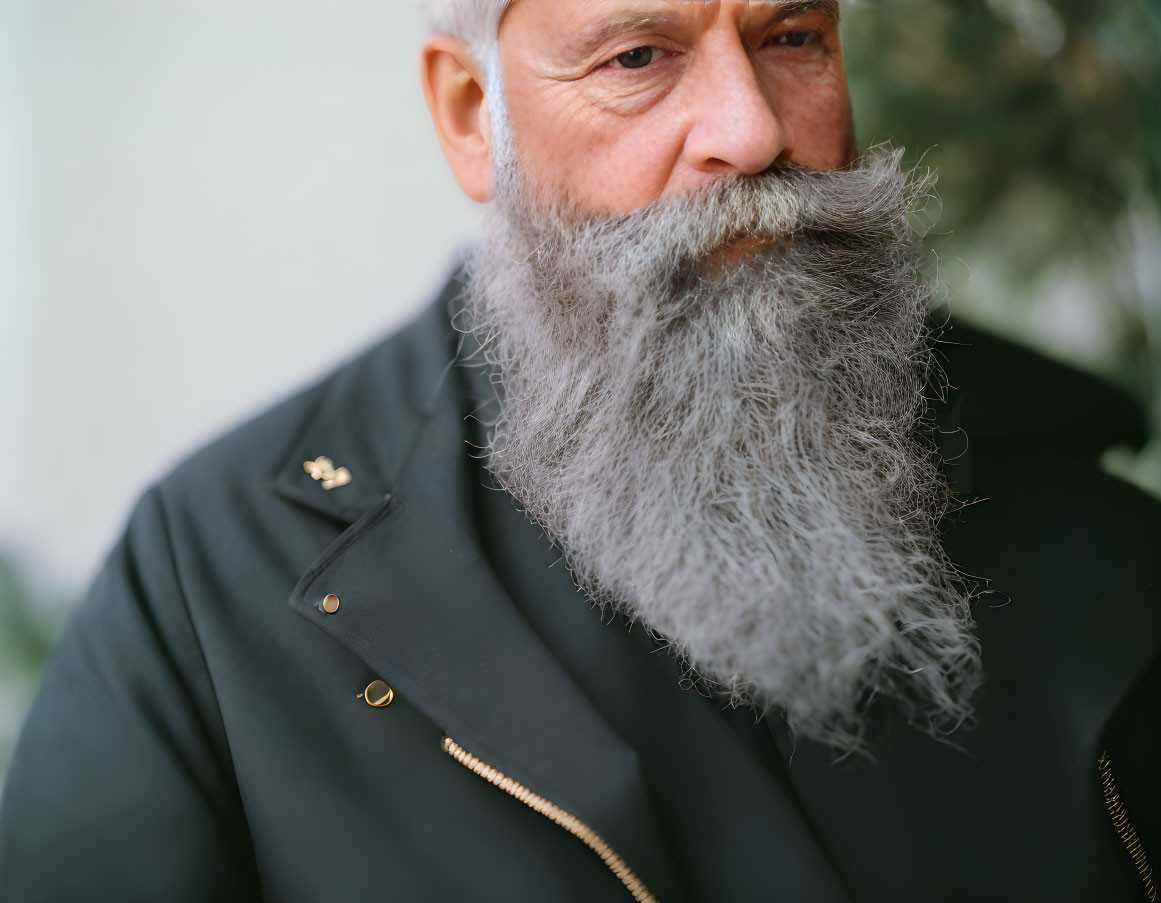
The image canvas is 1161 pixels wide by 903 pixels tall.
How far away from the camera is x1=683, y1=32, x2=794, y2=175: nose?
1452 millimetres

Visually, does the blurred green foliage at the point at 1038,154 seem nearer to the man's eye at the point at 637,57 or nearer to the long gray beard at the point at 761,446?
the long gray beard at the point at 761,446

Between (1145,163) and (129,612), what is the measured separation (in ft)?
9.56

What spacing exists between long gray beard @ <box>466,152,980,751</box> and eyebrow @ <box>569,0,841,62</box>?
0.93 feet

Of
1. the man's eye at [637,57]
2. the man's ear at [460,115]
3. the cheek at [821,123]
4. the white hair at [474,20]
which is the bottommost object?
the cheek at [821,123]

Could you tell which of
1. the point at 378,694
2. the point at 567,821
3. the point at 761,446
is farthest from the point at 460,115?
the point at 567,821

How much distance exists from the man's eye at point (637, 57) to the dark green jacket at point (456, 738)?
0.73 metres

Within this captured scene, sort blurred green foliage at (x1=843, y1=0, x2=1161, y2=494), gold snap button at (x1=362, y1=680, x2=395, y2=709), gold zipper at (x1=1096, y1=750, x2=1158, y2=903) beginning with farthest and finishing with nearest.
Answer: blurred green foliage at (x1=843, y1=0, x2=1161, y2=494) → gold zipper at (x1=1096, y1=750, x2=1158, y2=903) → gold snap button at (x1=362, y1=680, x2=395, y2=709)

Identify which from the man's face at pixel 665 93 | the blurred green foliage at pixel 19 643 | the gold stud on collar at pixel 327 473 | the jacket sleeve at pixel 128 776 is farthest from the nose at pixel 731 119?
the blurred green foliage at pixel 19 643

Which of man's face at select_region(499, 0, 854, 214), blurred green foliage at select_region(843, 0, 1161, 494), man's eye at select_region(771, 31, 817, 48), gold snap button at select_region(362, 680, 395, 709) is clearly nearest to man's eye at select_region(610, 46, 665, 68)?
man's face at select_region(499, 0, 854, 214)

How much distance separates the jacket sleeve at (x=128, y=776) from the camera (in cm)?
145

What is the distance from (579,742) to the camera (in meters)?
1.37

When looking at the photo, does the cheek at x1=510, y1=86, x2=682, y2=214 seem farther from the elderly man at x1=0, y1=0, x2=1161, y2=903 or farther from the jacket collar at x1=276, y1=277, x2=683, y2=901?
the jacket collar at x1=276, y1=277, x2=683, y2=901

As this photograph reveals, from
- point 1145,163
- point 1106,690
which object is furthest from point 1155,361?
point 1106,690

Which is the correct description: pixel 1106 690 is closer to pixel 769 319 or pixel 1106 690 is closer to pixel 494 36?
pixel 769 319
